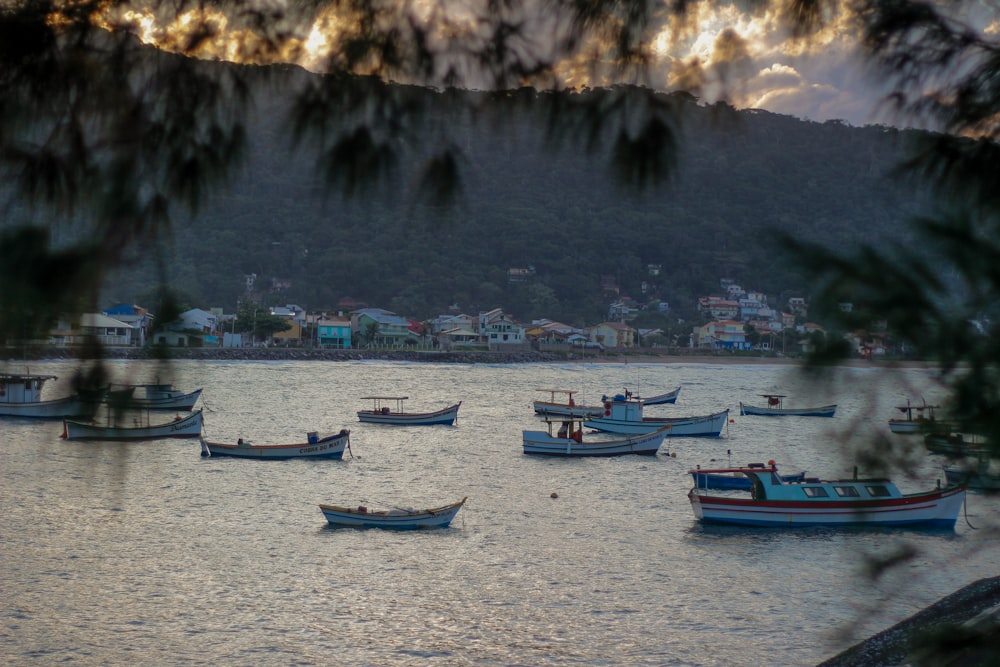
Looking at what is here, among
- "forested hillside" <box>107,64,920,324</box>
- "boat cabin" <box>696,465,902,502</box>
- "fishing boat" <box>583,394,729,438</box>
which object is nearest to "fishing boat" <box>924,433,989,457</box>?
"forested hillside" <box>107,64,920,324</box>

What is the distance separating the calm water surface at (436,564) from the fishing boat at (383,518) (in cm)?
29

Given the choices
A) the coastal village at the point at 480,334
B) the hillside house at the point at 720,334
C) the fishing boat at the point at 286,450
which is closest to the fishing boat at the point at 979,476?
the fishing boat at the point at 286,450

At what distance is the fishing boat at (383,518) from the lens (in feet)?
50.5

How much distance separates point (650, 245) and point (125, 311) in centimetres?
706

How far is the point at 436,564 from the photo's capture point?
13383 mm

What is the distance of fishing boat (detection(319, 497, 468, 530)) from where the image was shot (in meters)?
15.4

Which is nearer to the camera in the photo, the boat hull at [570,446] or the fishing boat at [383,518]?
the fishing boat at [383,518]

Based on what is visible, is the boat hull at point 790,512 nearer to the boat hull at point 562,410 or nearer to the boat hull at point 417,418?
the boat hull at point 417,418

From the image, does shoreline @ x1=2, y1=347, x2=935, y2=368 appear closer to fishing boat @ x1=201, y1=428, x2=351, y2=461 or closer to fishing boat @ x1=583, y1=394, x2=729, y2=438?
fishing boat @ x1=583, y1=394, x2=729, y2=438

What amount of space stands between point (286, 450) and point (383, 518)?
8.62 metres

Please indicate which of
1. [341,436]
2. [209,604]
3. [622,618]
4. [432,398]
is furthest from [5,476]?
[432,398]

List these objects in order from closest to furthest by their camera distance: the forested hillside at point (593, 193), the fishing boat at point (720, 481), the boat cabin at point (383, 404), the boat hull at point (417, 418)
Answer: the forested hillside at point (593, 193)
the fishing boat at point (720, 481)
the boat hull at point (417, 418)
the boat cabin at point (383, 404)

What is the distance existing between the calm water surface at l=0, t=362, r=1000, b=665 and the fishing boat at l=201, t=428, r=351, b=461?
39cm

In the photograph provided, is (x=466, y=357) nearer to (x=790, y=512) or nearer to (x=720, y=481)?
(x=720, y=481)
